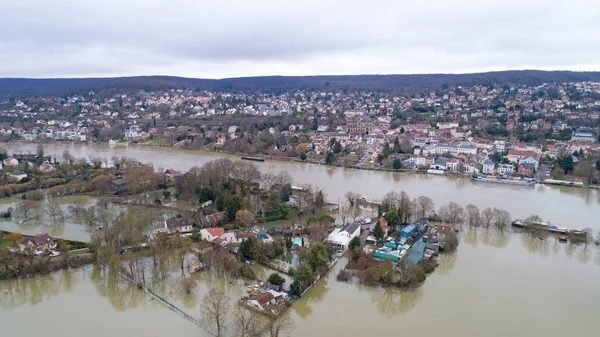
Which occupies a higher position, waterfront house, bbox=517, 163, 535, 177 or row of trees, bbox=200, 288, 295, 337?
waterfront house, bbox=517, 163, 535, 177

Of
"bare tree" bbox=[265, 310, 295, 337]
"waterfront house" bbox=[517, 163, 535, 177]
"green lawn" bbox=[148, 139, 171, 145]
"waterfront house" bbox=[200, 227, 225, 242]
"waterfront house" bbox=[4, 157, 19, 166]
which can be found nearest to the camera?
"bare tree" bbox=[265, 310, 295, 337]

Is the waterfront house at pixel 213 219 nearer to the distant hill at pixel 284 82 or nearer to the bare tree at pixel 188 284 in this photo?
the bare tree at pixel 188 284

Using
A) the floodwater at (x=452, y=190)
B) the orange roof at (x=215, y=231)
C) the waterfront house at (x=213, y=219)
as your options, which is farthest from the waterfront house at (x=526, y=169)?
the orange roof at (x=215, y=231)

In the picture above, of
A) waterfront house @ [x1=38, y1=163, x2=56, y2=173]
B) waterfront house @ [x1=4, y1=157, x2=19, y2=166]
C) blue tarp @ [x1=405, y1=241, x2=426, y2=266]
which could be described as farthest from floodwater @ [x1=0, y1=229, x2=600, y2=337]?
waterfront house @ [x1=4, y1=157, x2=19, y2=166]

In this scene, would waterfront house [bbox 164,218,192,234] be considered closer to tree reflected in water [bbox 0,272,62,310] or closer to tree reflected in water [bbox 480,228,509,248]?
tree reflected in water [bbox 0,272,62,310]

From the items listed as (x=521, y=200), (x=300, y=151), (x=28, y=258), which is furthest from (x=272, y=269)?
(x=300, y=151)
